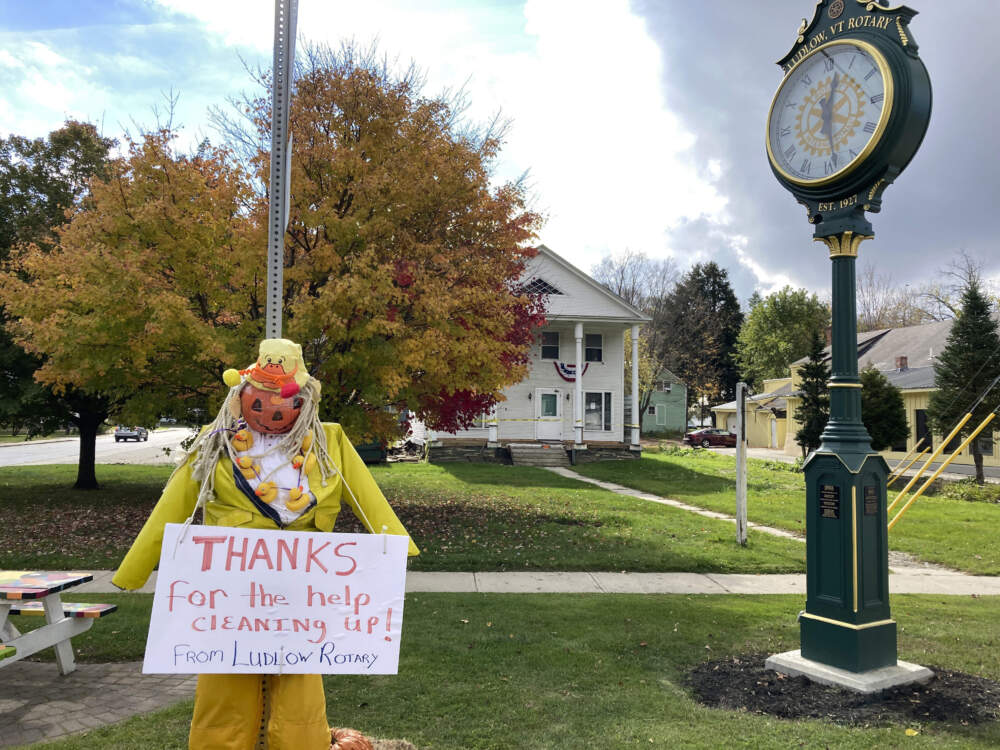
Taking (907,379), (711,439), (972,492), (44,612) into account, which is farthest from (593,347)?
(44,612)

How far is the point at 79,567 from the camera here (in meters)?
8.27

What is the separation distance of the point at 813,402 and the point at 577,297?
9298 millimetres

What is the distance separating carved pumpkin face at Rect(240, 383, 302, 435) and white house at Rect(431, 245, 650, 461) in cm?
2205

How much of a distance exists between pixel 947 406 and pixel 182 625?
21.3 metres

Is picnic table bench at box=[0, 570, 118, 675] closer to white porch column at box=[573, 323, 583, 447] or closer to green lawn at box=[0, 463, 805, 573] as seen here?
green lawn at box=[0, 463, 805, 573]

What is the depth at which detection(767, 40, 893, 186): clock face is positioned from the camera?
4.80 metres

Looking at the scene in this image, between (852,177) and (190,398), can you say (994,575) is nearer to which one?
(852,177)

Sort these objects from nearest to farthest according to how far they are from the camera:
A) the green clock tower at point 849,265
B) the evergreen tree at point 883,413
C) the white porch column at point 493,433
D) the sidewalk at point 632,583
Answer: the green clock tower at point 849,265 → the sidewalk at point 632,583 → the evergreen tree at point 883,413 → the white porch column at point 493,433

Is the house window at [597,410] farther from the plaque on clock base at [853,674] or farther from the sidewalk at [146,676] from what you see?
the plaque on clock base at [853,674]

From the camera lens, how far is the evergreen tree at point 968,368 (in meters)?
18.8

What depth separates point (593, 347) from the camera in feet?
91.9

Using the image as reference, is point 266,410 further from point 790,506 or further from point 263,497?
point 790,506

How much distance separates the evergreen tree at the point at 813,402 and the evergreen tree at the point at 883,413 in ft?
4.45

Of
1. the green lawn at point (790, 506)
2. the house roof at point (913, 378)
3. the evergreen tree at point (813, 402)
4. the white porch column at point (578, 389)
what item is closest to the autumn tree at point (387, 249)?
the green lawn at point (790, 506)
